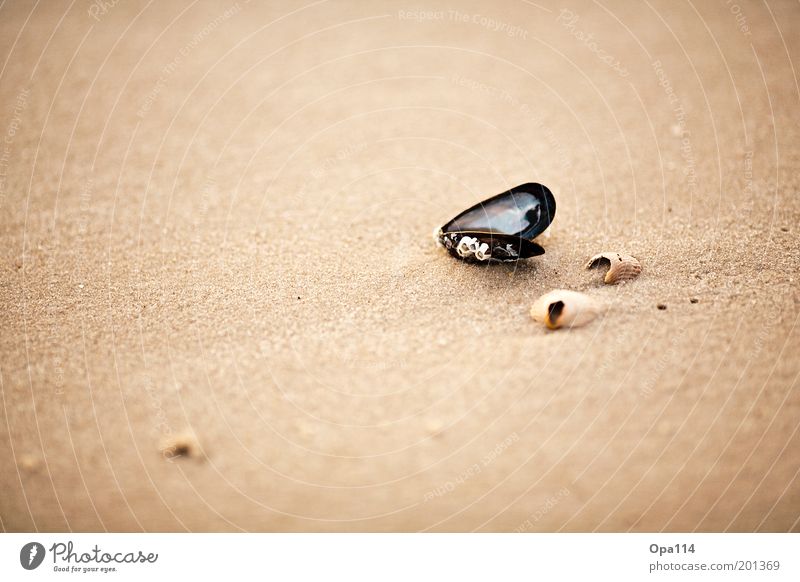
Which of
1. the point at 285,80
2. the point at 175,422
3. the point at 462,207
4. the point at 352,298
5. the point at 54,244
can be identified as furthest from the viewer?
the point at 285,80

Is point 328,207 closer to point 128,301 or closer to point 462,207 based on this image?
point 462,207

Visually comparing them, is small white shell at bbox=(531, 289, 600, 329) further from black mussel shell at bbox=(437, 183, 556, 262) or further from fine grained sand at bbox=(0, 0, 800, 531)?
black mussel shell at bbox=(437, 183, 556, 262)

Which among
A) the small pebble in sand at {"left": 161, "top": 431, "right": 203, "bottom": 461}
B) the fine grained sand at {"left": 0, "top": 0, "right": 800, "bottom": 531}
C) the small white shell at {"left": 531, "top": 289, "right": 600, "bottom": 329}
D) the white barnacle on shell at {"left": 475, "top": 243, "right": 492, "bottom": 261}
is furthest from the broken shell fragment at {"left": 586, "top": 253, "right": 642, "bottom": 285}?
the small pebble in sand at {"left": 161, "top": 431, "right": 203, "bottom": 461}

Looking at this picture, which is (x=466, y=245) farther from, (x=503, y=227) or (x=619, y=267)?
(x=619, y=267)

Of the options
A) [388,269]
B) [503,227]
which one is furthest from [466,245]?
[388,269]

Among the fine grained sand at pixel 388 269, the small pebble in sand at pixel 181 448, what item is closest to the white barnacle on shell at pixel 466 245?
the fine grained sand at pixel 388 269

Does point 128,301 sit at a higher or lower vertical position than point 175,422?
higher
